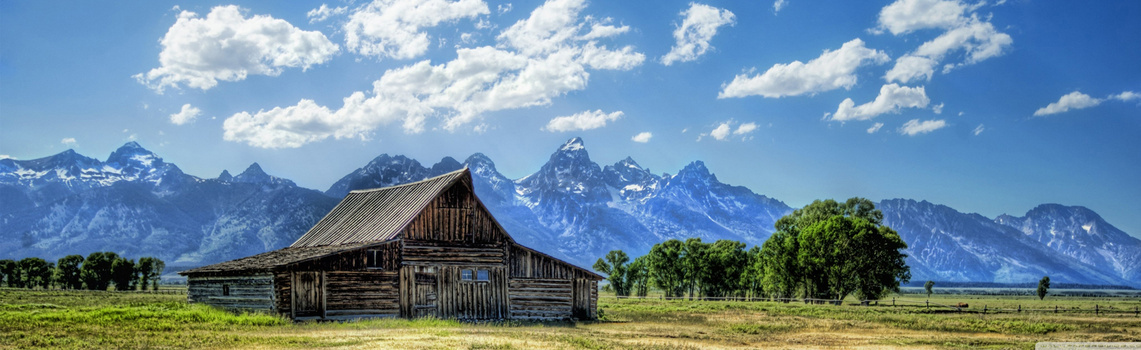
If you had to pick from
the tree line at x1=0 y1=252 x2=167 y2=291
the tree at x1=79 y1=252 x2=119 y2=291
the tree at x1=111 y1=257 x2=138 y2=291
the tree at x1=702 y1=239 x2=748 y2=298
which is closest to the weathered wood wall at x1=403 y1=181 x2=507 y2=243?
the tree at x1=702 y1=239 x2=748 y2=298

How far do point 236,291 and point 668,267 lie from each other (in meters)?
68.6

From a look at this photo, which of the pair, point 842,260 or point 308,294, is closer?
point 308,294

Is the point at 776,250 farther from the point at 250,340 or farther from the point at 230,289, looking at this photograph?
the point at 250,340

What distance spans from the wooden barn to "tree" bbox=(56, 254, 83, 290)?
6821 cm

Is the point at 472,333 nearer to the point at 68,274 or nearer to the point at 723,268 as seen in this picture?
the point at 723,268

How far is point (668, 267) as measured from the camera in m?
104

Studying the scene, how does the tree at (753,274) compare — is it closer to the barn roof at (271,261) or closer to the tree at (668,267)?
the tree at (668,267)

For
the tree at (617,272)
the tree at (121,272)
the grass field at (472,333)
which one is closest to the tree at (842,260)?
the grass field at (472,333)

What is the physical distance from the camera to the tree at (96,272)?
103938 millimetres

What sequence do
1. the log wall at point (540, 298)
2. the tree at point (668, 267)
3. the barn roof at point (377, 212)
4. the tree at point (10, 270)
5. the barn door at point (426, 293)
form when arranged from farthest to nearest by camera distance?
the tree at point (10, 270) < the tree at point (668, 267) < the log wall at point (540, 298) < the barn roof at point (377, 212) < the barn door at point (426, 293)

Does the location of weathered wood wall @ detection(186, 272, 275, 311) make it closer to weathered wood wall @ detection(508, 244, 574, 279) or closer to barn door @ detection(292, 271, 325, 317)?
barn door @ detection(292, 271, 325, 317)

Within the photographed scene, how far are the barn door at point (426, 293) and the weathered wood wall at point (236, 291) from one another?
22.2ft

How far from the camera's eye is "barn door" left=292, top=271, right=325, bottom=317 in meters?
37.8

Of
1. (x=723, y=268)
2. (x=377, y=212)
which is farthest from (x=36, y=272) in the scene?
(x=723, y=268)
